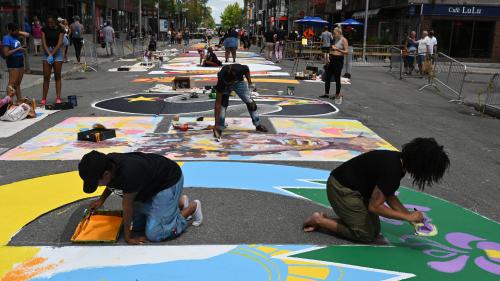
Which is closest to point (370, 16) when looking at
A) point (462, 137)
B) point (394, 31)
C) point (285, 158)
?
point (394, 31)

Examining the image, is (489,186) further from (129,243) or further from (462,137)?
(129,243)

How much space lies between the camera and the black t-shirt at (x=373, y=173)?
161 inches

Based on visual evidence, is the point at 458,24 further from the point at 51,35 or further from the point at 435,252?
the point at 435,252

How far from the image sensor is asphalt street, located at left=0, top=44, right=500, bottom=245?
4.71 m

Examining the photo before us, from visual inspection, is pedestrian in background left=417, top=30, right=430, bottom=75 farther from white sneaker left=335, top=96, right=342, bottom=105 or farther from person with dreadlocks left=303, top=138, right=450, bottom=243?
person with dreadlocks left=303, top=138, right=450, bottom=243

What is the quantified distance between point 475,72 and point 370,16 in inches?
617

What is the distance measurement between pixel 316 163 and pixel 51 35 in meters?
6.93

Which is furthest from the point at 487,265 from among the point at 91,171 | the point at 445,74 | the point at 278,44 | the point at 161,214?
the point at 278,44

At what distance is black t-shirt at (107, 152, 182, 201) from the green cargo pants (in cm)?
141

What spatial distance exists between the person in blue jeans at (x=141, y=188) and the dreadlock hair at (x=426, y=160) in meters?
1.96

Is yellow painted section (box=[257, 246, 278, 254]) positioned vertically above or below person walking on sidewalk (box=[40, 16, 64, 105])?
below

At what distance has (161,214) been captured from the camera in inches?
170

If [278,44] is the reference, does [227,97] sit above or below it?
below

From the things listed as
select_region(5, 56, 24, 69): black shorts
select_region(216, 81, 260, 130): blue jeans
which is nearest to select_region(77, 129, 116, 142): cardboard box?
select_region(216, 81, 260, 130): blue jeans
